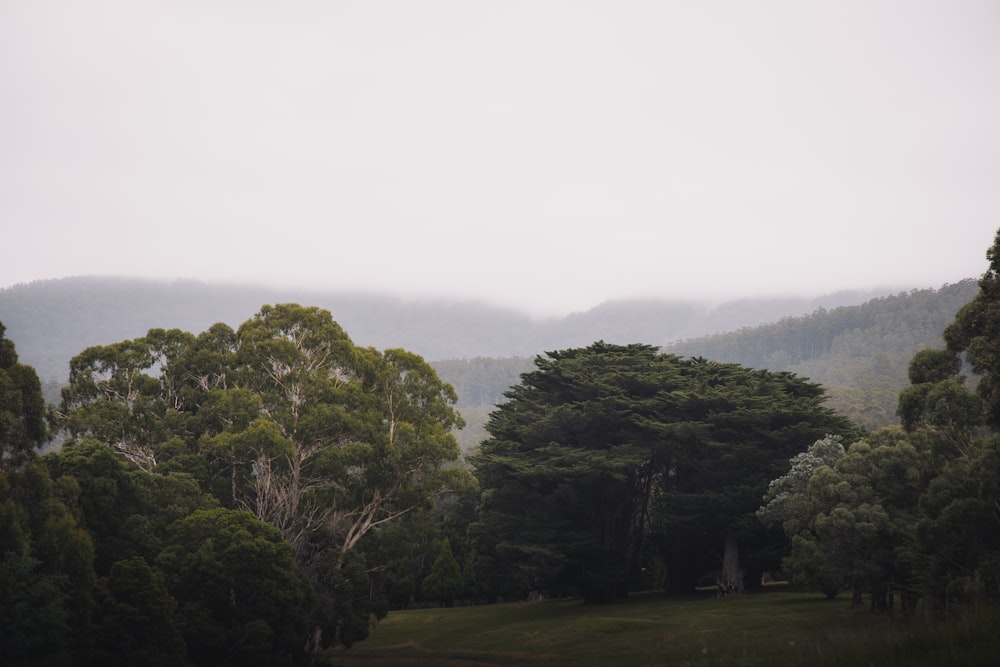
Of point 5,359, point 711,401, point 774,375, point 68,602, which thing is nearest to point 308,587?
point 68,602

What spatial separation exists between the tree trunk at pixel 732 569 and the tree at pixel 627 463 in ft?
1.26

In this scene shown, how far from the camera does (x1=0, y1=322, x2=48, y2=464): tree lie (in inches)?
1071

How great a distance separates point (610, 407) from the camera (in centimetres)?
5203

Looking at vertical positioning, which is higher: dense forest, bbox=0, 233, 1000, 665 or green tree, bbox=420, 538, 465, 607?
dense forest, bbox=0, 233, 1000, 665

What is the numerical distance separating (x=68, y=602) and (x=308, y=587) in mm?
9527

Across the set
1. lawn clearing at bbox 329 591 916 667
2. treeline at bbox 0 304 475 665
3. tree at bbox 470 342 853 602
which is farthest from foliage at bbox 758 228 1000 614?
treeline at bbox 0 304 475 665

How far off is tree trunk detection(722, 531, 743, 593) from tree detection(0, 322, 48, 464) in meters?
36.8

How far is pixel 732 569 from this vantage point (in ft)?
166

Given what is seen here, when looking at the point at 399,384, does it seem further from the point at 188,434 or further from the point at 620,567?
the point at 620,567

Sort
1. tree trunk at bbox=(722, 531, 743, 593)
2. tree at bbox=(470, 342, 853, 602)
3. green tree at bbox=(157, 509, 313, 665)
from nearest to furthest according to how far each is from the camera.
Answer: green tree at bbox=(157, 509, 313, 665), tree at bbox=(470, 342, 853, 602), tree trunk at bbox=(722, 531, 743, 593)

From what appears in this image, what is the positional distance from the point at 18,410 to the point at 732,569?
38.5 m

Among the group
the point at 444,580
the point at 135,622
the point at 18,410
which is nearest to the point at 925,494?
the point at 135,622

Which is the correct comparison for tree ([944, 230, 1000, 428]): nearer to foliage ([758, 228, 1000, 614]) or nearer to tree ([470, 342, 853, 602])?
foliage ([758, 228, 1000, 614])

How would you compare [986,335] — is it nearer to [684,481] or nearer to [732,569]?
[732,569]
